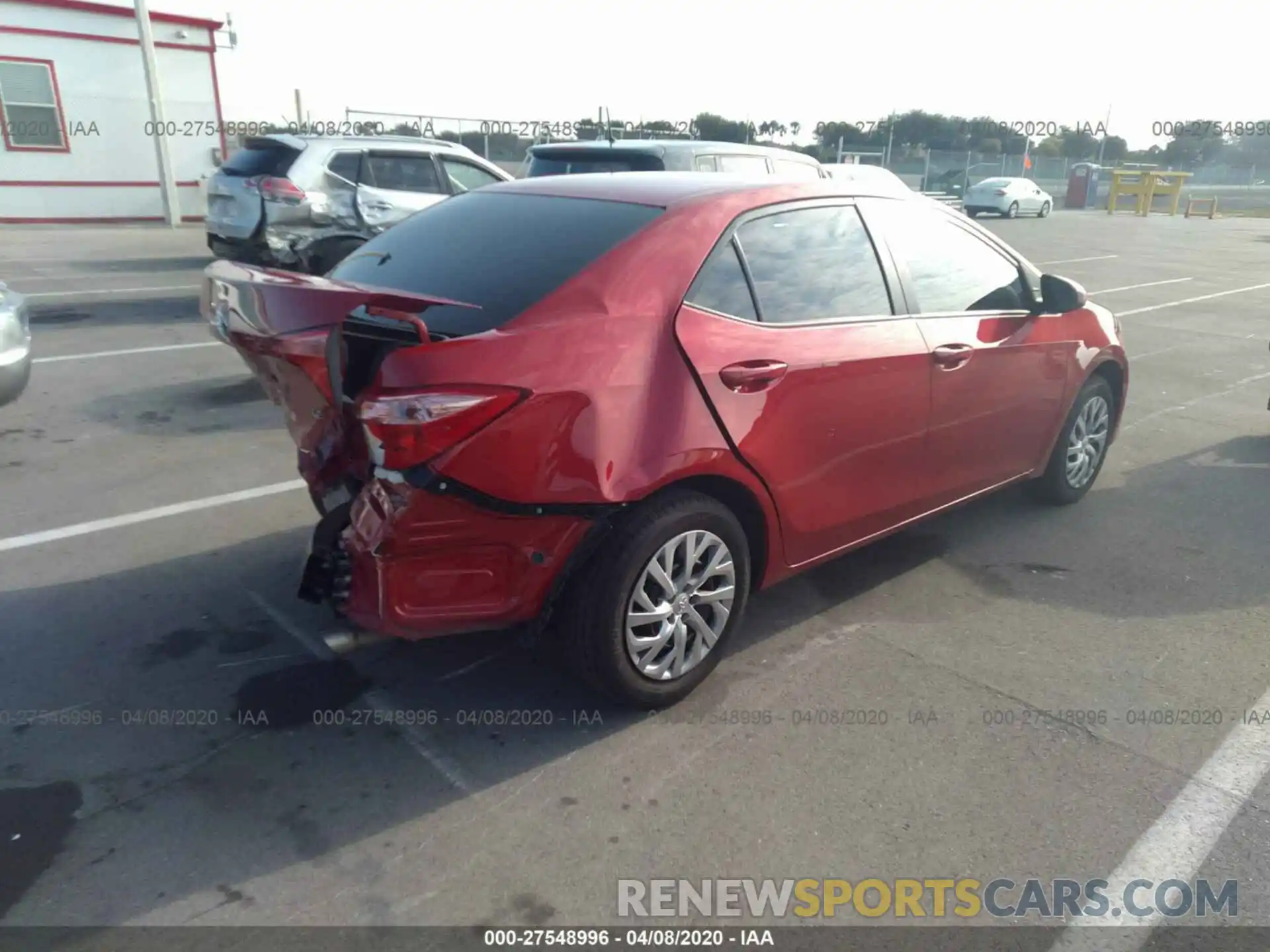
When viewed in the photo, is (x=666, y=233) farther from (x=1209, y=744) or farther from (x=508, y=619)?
(x=1209, y=744)

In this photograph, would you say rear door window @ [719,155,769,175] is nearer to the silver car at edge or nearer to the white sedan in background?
the silver car at edge

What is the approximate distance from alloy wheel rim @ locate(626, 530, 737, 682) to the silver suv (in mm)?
7625

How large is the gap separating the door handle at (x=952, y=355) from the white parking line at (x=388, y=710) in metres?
2.46

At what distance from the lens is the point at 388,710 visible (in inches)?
129

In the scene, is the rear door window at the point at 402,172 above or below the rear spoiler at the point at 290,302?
above

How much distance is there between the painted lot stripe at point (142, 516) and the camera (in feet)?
14.7

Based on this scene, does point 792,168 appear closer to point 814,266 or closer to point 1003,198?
point 814,266

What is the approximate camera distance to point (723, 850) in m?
2.68

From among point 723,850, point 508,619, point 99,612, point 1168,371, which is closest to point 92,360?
point 99,612

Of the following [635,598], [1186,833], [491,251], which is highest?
[491,251]

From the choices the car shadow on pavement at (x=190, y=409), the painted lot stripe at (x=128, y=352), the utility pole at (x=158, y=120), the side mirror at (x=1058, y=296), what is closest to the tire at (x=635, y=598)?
the side mirror at (x=1058, y=296)

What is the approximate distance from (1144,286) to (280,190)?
42.9ft

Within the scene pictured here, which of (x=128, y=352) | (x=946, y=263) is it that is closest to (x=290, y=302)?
(x=946, y=263)

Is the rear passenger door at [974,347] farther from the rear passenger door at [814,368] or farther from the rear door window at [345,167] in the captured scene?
the rear door window at [345,167]
